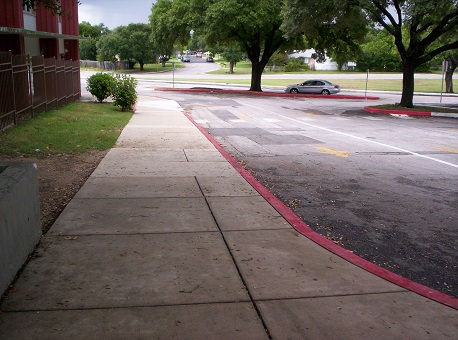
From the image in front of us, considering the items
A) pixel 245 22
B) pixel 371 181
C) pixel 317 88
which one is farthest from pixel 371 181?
pixel 317 88

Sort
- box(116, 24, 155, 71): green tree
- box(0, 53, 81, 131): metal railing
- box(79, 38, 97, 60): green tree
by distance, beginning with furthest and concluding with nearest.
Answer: box(79, 38, 97, 60): green tree
box(116, 24, 155, 71): green tree
box(0, 53, 81, 131): metal railing

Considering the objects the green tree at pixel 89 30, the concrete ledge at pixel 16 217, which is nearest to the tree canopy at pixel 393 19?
the concrete ledge at pixel 16 217

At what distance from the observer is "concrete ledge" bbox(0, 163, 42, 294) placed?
3.98 metres

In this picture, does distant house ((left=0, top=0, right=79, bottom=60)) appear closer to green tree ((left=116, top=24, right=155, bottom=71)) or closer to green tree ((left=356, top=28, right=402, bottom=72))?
green tree ((left=116, top=24, right=155, bottom=71))

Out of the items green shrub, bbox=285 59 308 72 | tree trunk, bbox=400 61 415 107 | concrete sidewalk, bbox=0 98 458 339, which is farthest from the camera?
green shrub, bbox=285 59 308 72

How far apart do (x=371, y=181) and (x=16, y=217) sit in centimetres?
652

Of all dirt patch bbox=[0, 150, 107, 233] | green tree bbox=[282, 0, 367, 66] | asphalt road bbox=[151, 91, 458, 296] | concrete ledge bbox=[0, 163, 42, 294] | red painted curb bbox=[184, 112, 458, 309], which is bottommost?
asphalt road bbox=[151, 91, 458, 296]

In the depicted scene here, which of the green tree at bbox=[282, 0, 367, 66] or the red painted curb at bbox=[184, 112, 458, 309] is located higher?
the green tree at bbox=[282, 0, 367, 66]

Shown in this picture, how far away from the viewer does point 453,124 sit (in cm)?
2027

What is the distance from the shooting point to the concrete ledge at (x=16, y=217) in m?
3.98

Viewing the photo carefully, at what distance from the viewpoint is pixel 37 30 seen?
21078mm

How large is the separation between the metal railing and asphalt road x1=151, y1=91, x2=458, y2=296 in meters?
5.89

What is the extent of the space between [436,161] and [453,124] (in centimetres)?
1019

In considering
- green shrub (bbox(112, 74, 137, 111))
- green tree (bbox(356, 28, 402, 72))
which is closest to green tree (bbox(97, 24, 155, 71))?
green tree (bbox(356, 28, 402, 72))
